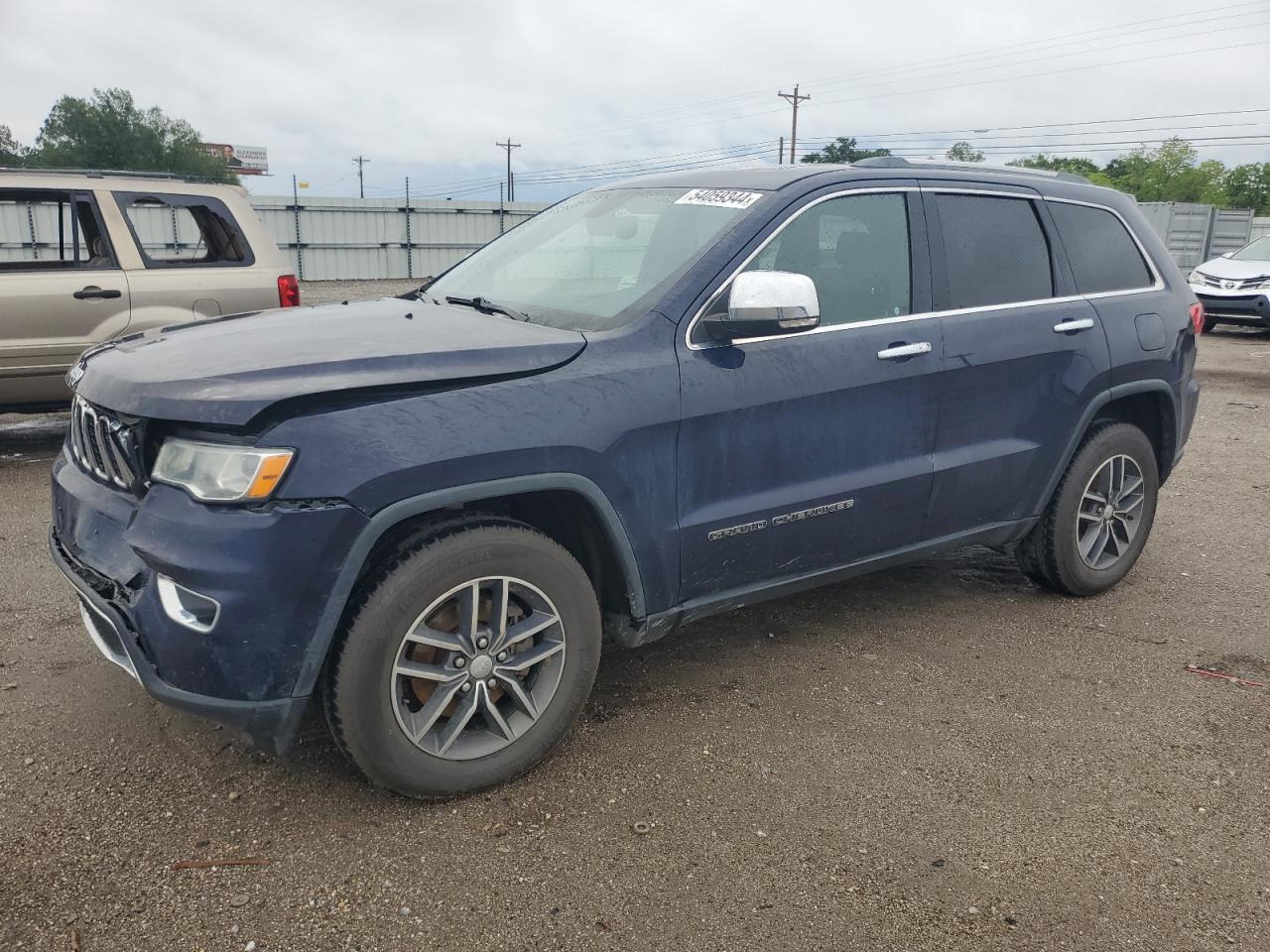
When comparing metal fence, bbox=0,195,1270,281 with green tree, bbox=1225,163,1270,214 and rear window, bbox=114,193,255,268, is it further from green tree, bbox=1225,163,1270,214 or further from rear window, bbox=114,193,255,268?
green tree, bbox=1225,163,1270,214

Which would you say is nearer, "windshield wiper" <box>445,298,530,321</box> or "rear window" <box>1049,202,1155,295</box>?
"windshield wiper" <box>445,298,530,321</box>

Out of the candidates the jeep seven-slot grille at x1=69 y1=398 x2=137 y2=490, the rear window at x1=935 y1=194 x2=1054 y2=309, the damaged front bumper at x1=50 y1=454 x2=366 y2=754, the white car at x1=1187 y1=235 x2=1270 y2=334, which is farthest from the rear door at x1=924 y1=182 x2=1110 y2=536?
the white car at x1=1187 y1=235 x2=1270 y2=334

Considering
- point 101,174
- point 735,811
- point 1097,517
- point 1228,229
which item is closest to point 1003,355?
point 1097,517

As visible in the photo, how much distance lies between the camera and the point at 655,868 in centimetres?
258

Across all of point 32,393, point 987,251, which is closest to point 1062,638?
point 987,251

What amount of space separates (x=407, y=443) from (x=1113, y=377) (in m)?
3.13

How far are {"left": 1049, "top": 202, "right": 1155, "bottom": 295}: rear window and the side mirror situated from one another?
1771 millimetres

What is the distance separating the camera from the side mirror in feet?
9.83

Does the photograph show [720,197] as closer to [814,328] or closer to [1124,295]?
[814,328]

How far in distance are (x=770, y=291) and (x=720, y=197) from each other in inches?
25.8

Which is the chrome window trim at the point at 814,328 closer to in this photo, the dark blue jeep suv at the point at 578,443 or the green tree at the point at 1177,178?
the dark blue jeep suv at the point at 578,443

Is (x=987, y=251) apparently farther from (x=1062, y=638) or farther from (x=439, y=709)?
(x=439, y=709)

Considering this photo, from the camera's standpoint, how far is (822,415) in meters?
3.34

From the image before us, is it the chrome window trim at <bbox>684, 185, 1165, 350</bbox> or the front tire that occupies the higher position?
the chrome window trim at <bbox>684, 185, 1165, 350</bbox>
